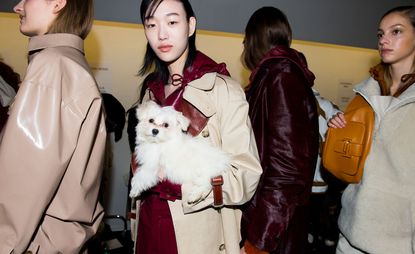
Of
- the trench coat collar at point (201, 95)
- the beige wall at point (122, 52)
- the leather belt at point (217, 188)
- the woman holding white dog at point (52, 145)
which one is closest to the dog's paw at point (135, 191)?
the woman holding white dog at point (52, 145)

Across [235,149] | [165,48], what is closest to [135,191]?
[235,149]

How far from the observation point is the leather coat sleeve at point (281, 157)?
141 centimetres

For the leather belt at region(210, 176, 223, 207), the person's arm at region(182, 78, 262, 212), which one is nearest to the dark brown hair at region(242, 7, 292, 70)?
the person's arm at region(182, 78, 262, 212)

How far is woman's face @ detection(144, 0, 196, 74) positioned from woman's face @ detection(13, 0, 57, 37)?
40 centimetres

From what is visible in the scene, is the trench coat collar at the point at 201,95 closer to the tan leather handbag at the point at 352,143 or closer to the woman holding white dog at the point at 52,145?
the woman holding white dog at the point at 52,145

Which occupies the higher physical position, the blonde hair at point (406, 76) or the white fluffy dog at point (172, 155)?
the blonde hair at point (406, 76)

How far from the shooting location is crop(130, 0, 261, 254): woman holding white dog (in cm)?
126

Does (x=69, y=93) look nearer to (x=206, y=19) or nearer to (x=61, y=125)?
(x=61, y=125)

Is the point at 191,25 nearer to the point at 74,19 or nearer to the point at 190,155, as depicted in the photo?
the point at 74,19

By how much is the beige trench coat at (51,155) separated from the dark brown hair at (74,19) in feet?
0.23

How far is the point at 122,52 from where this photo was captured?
10.6 feet

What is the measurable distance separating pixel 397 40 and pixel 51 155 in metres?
1.68

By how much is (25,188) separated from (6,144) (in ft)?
0.54

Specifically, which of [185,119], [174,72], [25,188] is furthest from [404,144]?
[25,188]
